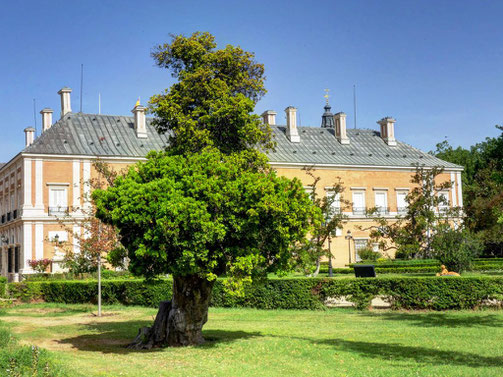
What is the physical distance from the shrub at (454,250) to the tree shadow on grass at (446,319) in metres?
8.53

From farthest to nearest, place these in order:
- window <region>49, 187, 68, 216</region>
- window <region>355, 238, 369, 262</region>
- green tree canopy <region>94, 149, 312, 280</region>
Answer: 1. window <region>355, 238, 369, 262</region>
2. window <region>49, 187, 68, 216</region>
3. green tree canopy <region>94, 149, 312, 280</region>

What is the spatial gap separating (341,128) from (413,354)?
39495 mm

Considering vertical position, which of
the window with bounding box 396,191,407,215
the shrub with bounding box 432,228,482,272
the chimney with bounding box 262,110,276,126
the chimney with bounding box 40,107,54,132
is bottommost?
the shrub with bounding box 432,228,482,272

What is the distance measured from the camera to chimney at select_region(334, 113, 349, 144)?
49.0 meters

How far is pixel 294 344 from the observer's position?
39.0 ft

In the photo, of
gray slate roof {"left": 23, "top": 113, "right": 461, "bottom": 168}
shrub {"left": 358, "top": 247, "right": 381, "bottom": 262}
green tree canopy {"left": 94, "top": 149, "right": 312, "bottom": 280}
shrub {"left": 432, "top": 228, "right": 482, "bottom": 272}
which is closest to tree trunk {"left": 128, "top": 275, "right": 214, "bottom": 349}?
green tree canopy {"left": 94, "top": 149, "right": 312, "bottom": 280}

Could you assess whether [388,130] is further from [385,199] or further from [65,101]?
[65,101]

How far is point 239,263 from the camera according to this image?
1155 centimetres

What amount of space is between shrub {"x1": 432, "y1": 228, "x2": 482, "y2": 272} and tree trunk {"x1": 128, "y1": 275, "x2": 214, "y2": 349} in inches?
585

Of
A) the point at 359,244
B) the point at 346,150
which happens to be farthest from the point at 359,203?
the point at 346,150

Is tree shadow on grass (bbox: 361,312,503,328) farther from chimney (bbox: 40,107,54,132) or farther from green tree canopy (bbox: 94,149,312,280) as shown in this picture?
chimney (bbox: 40,107,54,132)

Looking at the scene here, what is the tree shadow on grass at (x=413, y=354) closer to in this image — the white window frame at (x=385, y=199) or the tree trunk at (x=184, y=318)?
the tree trunk at (x=184, y=318)

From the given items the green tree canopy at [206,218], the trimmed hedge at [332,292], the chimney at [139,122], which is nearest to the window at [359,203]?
the chimney at [139,122]

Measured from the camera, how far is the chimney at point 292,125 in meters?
47.2
